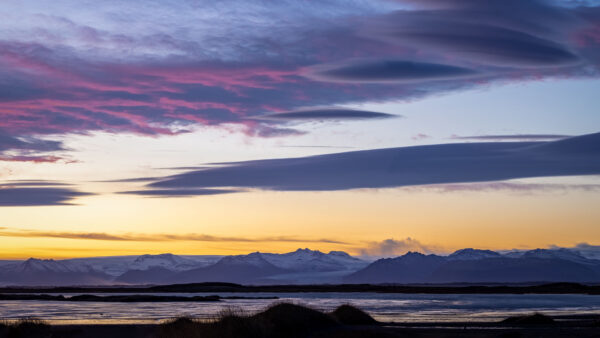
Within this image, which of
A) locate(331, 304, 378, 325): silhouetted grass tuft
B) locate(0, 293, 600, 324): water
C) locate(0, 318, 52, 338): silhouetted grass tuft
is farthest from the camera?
locate(0, 293, 600, 324): water

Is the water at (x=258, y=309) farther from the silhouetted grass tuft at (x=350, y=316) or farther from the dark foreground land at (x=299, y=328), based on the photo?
the silhouetted grass tuft at (x=350, y=316)

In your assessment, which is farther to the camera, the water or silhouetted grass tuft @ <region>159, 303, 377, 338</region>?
the water

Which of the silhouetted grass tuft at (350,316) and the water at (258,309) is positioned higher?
the silhouetted grass tuft at (350,316)

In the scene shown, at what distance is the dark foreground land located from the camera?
36.7 meters

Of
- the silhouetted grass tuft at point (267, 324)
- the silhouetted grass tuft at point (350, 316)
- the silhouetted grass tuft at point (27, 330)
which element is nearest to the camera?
the silhouetted grass tuft at point (267, 324)

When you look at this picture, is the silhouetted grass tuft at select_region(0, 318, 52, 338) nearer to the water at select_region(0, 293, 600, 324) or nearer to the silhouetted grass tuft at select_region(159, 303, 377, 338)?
the silhouetted grass tuft at select_region(159, 303, 377, 338)

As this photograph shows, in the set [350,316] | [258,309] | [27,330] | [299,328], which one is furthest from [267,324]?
[258,309]

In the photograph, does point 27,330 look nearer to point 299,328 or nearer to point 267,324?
point 267,324

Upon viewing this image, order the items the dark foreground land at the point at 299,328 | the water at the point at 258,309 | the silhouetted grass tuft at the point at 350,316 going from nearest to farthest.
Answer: the dark foreground land at the point at 299,328, the silhouetted grass tuft at the point at 350,316, the water at the point at 258,309

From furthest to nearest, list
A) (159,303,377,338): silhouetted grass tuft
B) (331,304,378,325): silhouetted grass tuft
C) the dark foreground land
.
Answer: (331,304,378,325): silhouetted grass tuft, the dark foreground land, (159,303,377,338): silhouetted grass tuft

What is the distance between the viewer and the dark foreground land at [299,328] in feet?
120

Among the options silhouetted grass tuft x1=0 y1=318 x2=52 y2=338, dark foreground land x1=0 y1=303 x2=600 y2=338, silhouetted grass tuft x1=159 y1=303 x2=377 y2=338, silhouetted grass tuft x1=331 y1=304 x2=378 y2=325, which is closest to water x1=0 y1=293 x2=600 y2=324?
silhouetted grass tuft x1=159 y1=303 x2=377 y2=338

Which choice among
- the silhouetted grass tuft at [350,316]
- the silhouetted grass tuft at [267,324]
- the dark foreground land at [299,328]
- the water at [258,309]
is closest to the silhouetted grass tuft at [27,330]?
the dark foreground land at [299,328]

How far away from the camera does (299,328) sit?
4172 centimetres
